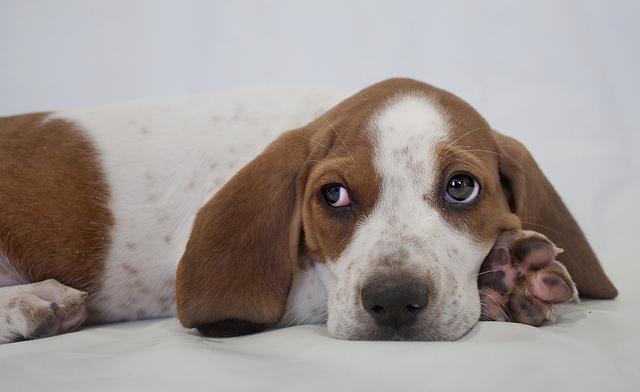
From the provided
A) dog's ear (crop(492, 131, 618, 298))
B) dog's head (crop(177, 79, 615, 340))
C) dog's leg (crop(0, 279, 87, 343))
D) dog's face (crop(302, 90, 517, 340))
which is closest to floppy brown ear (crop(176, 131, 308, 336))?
dog's head (crop(177, 79, 615, 340))

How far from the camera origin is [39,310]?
4602 mm

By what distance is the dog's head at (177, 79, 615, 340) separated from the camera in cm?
375

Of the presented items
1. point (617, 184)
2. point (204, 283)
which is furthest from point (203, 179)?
point (617, 184)

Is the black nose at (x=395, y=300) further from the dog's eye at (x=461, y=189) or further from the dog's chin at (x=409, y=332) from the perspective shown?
the dog's eye at (x=461, y=189)

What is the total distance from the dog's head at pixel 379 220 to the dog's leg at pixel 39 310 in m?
0.78

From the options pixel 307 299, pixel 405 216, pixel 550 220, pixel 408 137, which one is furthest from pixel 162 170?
pixel 550 220

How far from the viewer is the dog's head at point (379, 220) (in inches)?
148

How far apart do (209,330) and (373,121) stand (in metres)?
1.32

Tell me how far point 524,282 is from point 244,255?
1.38 meters

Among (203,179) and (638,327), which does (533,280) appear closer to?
(638,327)

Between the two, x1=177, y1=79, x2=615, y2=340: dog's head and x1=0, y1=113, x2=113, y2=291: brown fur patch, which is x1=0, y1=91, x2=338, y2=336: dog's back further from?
x1=177, y1=79, x2=615, y2=340: dog's head

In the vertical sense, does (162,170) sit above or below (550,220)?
above

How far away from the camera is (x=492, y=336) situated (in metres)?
3.67

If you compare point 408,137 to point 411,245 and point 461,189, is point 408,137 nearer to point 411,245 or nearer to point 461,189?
point 461,189
